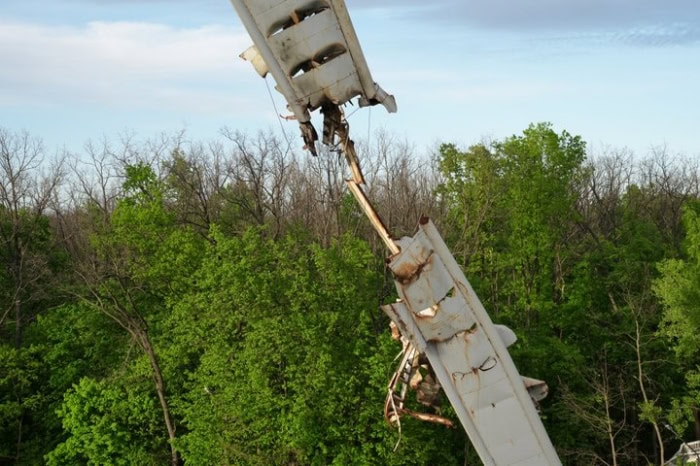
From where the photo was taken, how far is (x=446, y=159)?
33656 millimetres

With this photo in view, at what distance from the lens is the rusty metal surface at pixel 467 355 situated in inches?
139

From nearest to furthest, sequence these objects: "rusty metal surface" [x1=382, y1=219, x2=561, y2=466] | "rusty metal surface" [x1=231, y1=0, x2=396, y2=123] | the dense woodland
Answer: "rusty metal surface" [x1=231, y1=0, x2=396, y2=123]
"rusty metal surface" [x1=382, y1=219, x2=561, y2=466]
the dense woodland

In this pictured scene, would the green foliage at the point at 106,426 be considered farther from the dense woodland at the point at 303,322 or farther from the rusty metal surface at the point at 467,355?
the rusty metal surface at the point at 467,355

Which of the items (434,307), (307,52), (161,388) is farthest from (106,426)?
(307,52)

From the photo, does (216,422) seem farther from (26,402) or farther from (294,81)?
(294,81)

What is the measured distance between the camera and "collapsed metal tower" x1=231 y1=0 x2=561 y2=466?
340 centimetres

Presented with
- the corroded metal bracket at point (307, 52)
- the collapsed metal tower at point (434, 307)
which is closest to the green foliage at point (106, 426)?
the collapsed metal tower at point (434, 307)

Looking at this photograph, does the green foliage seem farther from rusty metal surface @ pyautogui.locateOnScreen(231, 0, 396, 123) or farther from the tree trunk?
rusty metal surface @ pyautogui.locateOnScreen(231, 0, 396, 123)

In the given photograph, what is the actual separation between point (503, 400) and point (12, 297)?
3268 cm

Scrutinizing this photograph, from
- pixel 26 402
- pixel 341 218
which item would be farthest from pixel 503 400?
pixel 341 218

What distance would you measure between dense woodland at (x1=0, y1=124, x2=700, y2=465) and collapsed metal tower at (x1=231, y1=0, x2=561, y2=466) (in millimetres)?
13788

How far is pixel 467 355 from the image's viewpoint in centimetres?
354

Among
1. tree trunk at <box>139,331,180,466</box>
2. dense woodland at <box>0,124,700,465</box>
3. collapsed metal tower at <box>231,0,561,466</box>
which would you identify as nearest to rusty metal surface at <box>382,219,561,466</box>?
collapsed metal tower at <box>231,0,561,466</box>

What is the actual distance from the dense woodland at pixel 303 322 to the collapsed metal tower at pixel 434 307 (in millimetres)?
13788
